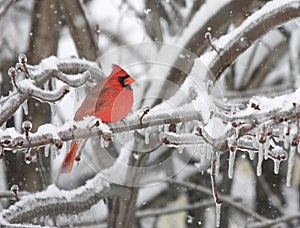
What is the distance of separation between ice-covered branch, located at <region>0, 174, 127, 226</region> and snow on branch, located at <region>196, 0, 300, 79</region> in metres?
1.03

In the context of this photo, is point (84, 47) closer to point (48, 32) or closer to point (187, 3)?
point (48, 32)

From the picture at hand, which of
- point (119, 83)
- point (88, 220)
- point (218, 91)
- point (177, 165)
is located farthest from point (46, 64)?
point (88, 220)

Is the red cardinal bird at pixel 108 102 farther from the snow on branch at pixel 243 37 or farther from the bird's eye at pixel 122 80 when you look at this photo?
the snow on branch at pixel 243 37

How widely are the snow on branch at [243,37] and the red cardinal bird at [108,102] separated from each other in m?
0.55

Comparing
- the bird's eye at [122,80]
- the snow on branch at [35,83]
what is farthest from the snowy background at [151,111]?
the bird's eye at [122,80]

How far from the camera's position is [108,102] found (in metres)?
2.96

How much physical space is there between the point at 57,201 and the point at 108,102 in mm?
791

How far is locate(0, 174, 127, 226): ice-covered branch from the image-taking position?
10.2ft

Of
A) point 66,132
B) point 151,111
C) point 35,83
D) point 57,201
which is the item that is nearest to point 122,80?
point 151,111

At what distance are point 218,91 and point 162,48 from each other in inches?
40.4

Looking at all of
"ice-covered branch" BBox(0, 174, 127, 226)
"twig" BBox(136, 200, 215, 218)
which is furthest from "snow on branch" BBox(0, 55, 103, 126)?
"twig" BBox(136, 200, 215, 218)

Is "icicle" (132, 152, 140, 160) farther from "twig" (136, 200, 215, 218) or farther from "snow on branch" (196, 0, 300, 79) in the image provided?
"twig" (136, 200, 215, 218)

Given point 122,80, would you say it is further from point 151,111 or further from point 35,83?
point 35,83

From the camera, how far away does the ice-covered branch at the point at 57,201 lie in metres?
3.10
